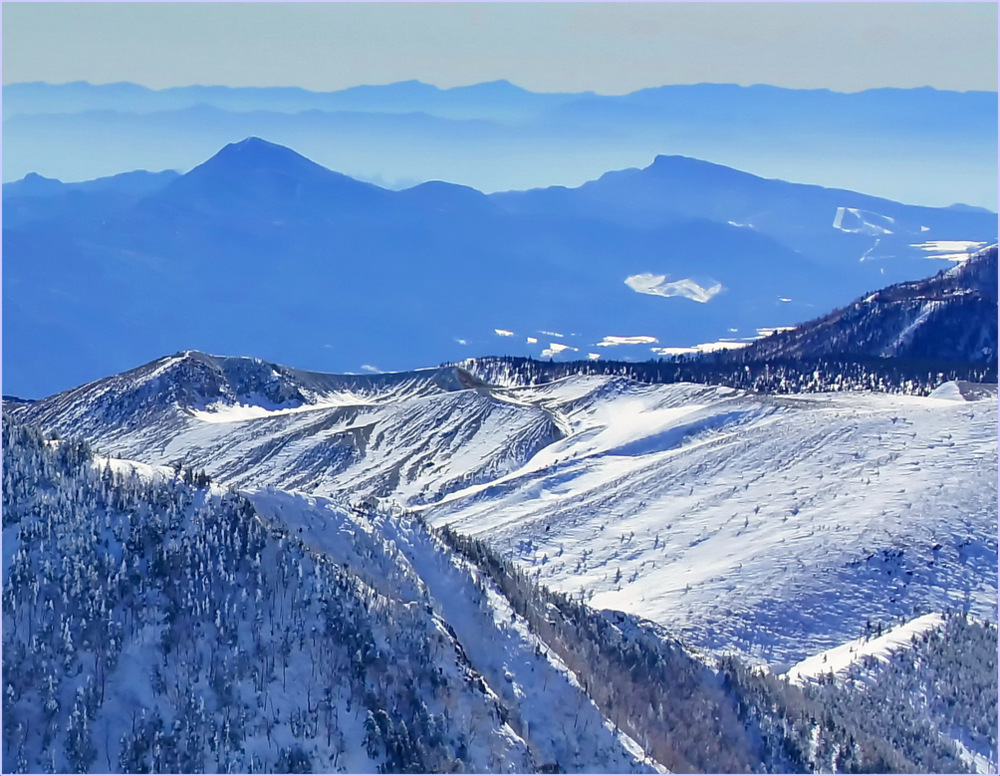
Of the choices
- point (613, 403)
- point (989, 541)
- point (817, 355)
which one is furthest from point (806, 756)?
point (817, 355)

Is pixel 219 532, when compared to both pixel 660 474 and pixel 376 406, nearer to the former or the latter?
pixel 660 474

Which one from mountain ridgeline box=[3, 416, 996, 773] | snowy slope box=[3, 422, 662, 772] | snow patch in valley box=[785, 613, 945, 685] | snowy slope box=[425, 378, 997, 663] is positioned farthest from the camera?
snowy slope box=[425, 378, 997, 663]

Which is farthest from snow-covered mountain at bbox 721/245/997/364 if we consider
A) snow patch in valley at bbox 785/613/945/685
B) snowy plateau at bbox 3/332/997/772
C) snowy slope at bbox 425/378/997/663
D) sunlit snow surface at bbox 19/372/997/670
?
snow patch in valley at bbox 785/613/945/685

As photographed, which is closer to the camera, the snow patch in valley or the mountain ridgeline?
the mountain ridgeline

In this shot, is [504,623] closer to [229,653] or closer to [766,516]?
[229,653]

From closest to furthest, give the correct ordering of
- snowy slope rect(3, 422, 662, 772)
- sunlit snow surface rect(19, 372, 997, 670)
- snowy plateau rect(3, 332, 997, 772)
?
1. snowy slope rect(3, 422, 662, 772)
2. snowy plateau rect(3, 332, 997, 772)
3. sunlit snow surface rect(19, 372, 997, 670)

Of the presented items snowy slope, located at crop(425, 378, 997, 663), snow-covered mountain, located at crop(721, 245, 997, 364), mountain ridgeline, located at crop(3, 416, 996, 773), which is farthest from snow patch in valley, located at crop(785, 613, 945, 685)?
snow-covered mountain, located at crop(721, 245, 997, 364)

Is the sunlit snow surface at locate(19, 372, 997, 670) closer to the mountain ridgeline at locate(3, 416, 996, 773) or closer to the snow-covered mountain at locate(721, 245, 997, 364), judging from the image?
the mountain ridgeline at locate(3, 416, 996, 773)

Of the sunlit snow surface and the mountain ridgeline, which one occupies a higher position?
the mountain ridgeline

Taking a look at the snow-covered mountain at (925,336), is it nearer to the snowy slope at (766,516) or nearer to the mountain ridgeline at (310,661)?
the snowy slope at (766,516)
